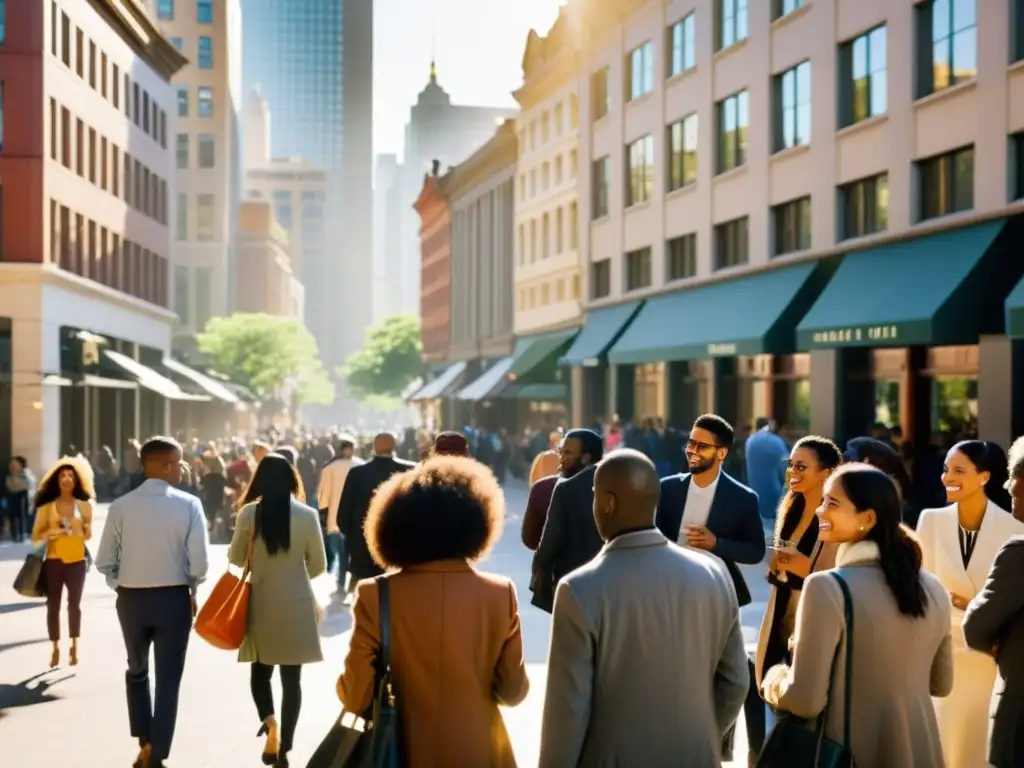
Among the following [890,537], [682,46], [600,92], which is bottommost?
[890,537]

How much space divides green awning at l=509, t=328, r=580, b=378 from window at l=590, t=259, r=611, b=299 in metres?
3.89

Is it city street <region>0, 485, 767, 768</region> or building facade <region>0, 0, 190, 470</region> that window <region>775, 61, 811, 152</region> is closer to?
city street <region>0, 485, 767, 768</region>

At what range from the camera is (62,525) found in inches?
466

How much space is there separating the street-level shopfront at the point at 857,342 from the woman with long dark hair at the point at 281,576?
14.8m

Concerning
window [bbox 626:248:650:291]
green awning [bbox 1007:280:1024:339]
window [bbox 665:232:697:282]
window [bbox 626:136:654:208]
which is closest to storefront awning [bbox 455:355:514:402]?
window [bbox 626:248:650:291]

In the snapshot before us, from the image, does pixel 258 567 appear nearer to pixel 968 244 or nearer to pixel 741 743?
pixel 741 743

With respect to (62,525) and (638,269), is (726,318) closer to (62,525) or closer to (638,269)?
(638,269)

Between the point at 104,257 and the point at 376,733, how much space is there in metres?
47.7

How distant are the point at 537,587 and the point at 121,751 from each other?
8.89 ft

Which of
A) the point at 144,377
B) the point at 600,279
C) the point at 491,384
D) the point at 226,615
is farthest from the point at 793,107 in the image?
the point at 491,384

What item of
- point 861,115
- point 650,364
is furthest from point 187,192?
point 861,115

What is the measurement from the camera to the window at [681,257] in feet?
125

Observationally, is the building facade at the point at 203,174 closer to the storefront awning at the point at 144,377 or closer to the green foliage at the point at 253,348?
the green foliage at the point at 253,348

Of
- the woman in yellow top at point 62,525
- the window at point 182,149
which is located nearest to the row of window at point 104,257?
the woman in yellow top at point 62,525
